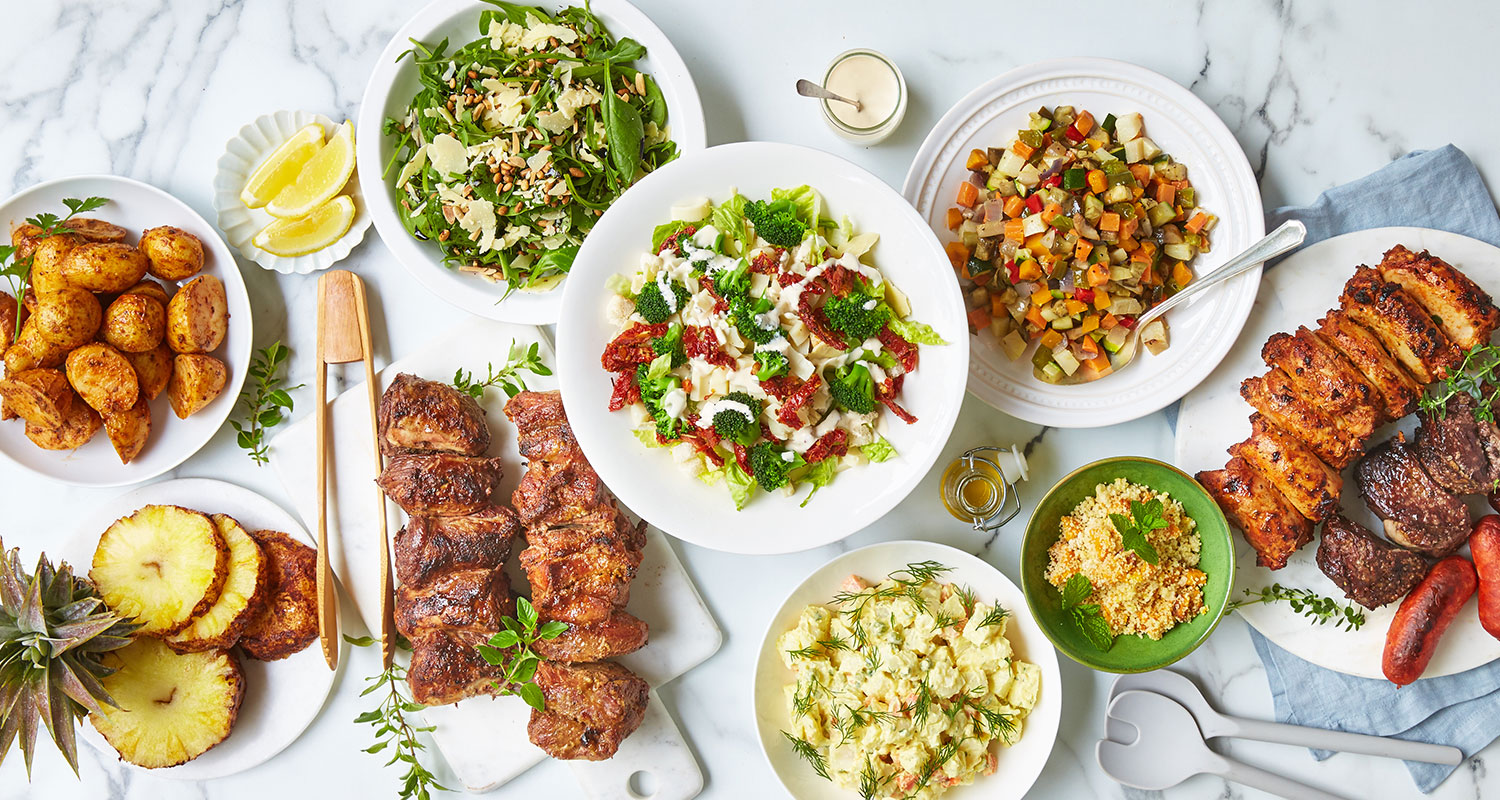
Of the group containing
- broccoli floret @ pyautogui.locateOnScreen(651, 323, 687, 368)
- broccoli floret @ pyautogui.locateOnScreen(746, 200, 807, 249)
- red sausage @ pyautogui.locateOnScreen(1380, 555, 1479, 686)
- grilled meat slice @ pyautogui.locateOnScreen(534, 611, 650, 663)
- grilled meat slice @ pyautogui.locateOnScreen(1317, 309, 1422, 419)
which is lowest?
grilled meat slice @ pyautogui.locateOnScreen(534, 611, 650, 663)

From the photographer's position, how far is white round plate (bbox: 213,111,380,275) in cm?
321

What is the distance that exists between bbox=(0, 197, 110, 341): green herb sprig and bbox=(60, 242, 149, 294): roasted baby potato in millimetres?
104

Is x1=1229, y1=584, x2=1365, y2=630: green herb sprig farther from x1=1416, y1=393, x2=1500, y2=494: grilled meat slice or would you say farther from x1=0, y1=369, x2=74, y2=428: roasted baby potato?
x1=0, y1=369, x2=74, y2=428: roasted baby potato

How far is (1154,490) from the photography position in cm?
301

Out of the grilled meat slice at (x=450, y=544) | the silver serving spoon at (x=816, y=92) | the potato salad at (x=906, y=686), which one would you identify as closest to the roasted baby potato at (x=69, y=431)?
the grilled meat slice at (x=450, y=544)

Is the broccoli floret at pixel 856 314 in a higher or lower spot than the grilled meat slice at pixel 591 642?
higher

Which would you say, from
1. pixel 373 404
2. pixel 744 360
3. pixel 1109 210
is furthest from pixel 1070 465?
pixel 373 404

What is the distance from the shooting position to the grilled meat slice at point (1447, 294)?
2.81 meters

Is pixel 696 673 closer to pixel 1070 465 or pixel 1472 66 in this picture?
pixel 1070 465

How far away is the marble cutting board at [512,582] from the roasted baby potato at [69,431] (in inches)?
24.9

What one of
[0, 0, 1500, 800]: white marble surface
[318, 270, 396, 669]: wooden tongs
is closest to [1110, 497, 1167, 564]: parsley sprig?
[0, 0, 1500, 800]: white marble surface

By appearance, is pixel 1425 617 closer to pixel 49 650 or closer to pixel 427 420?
pixel 427 420

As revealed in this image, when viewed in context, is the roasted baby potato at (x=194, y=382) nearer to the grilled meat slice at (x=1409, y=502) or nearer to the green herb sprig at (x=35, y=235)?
the green herb sprig at (x=35, y=235)

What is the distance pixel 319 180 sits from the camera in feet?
10.4
